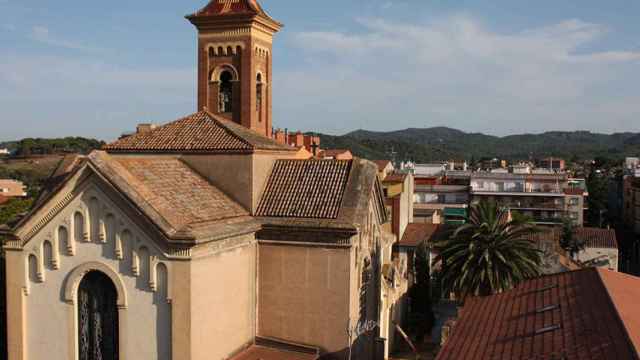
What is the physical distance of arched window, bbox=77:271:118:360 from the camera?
1664 centimetres

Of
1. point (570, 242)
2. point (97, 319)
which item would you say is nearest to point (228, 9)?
point (97, 319)

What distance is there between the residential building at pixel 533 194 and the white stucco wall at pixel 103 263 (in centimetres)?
6267

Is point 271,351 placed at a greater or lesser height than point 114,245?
lesser

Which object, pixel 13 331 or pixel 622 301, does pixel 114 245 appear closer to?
pixel 13 331

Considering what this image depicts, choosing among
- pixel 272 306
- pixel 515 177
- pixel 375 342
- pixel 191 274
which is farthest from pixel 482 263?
pixel 515 177

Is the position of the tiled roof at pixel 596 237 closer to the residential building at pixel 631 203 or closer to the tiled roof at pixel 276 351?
the residential building at pixel 631 203

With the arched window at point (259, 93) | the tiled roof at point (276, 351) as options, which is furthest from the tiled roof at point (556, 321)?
the arched window at point (259, 93)

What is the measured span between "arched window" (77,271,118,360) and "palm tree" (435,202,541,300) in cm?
1579

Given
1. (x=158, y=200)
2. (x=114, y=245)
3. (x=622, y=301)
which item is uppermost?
(x=158, y=200)

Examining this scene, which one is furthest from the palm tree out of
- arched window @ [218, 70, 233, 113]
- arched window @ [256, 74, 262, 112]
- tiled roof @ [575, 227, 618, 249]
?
tiled roof @ [575, 227, 618, 249]

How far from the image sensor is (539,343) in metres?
13.7

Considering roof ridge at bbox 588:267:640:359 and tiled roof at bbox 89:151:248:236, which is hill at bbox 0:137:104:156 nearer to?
tiled roof at bbox 89:151:248:236

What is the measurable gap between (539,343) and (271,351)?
27.8ft

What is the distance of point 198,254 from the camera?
52.4 feet
